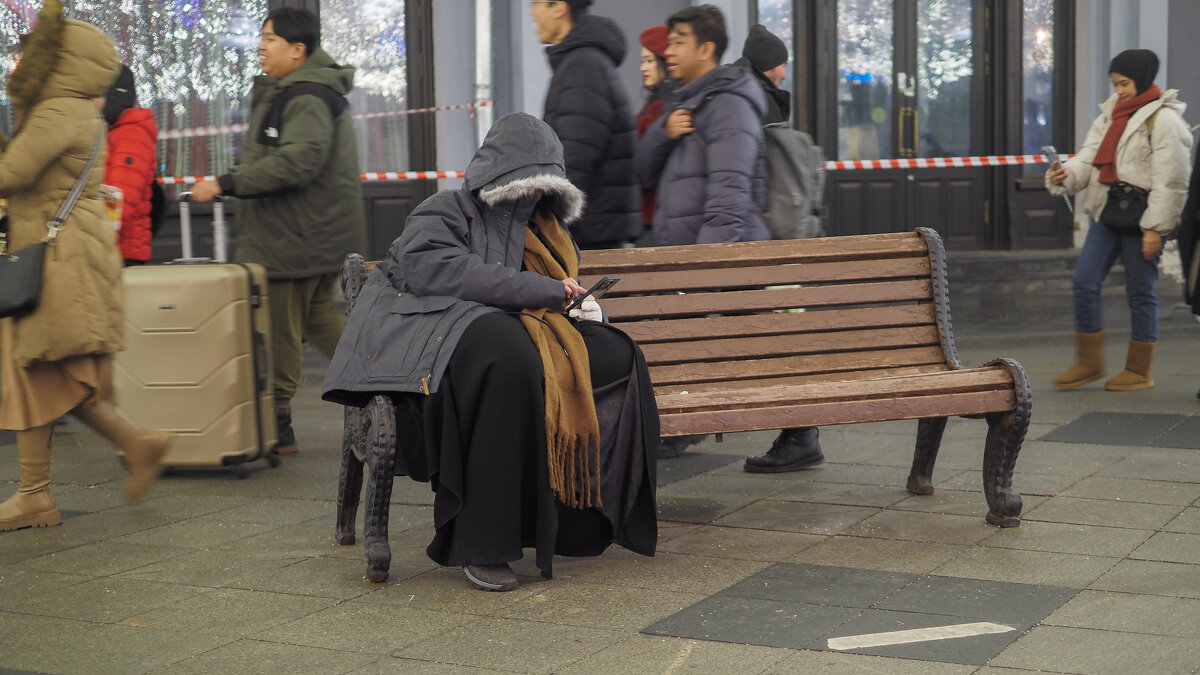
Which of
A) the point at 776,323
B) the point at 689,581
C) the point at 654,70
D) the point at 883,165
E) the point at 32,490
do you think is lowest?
the point at 689,581

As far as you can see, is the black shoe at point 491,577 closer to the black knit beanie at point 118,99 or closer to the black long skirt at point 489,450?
the black long skirt at point 489,450

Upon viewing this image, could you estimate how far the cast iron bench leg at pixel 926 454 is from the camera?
5586 mm

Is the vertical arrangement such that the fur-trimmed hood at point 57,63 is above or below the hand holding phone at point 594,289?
above

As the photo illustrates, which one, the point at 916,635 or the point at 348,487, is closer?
the point at 916,635

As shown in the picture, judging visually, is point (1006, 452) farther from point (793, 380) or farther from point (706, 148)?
point (706, 148)

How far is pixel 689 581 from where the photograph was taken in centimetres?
444

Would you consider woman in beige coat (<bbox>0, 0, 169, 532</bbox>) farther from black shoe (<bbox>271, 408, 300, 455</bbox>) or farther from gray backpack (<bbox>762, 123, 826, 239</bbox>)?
gray backpack (<bbox>762, 123, 826, 239</bbox>)

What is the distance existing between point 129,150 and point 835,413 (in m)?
3.77

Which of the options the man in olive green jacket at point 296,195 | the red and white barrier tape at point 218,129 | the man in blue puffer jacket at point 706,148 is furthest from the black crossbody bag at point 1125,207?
the red and white barrier tape at point 218,129

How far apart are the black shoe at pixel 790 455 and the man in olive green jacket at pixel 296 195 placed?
6.73 feet

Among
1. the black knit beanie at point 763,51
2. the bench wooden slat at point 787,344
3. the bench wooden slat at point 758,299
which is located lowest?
the bench wooden slat at point 787,344

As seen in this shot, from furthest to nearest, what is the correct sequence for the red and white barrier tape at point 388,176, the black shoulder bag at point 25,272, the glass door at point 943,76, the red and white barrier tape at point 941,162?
the glass door at point 943,76, the red and white barrier tape at point 941,162, the red and white barrier tape at point 388,176, the black shoulder bag at point 25,272

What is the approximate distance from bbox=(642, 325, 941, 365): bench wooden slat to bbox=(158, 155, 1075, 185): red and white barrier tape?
738 centimetres

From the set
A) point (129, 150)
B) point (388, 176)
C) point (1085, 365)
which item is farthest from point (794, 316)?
point (388, 176)
